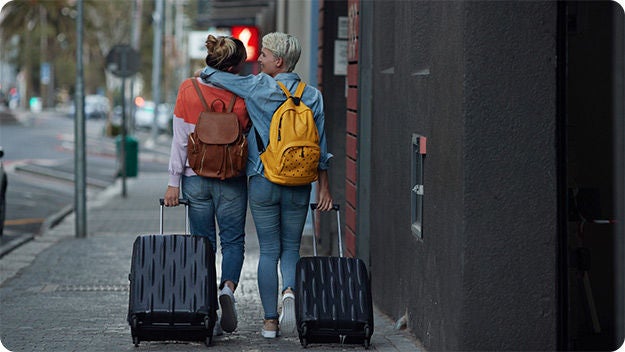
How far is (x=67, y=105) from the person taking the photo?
11094 centimetres

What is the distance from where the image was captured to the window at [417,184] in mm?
7000

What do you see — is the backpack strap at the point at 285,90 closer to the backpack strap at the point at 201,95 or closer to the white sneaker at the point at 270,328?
the backpack strap at the point at 201,95

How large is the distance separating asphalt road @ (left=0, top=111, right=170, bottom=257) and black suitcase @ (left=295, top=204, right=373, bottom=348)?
7.48 m

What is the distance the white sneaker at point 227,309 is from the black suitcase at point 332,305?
0.45 m

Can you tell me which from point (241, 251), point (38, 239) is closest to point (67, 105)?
point (38, 239)

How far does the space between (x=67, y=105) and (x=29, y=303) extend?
339ft

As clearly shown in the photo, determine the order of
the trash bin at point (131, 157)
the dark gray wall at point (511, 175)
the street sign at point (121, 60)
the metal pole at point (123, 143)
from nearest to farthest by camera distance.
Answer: the dark gray wall at point (511, 175) → the metal pole at point (123, 143) → the street sign at point (121, 60) → the trash bin at point (131, 157)

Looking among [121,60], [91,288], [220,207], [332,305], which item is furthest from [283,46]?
[121,60]

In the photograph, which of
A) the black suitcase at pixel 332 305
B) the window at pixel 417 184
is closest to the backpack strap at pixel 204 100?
the black suitcase at pixel 332 305

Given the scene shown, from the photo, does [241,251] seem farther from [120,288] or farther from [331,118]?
[331,118]

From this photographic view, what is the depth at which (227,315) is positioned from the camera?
729cm

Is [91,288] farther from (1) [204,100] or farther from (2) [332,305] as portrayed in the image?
(2) [332,305]

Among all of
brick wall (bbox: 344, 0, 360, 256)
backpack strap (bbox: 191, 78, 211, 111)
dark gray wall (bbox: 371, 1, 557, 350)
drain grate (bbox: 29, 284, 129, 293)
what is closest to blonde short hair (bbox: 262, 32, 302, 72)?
backpack strap (bbox: 191, 78, 211, 111)

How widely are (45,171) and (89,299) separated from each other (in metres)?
18.9
